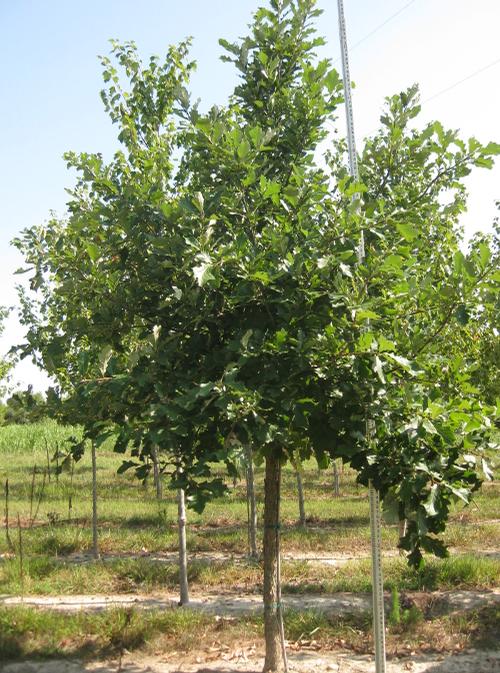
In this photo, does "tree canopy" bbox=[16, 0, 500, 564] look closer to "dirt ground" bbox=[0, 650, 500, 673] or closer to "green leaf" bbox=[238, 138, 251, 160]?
"green leaf" bbox=[238, 138, 251, 160]

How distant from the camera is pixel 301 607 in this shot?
762cm

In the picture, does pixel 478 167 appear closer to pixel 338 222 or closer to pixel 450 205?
pixel 450 205

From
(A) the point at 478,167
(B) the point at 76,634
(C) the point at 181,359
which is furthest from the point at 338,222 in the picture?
(B) the point at 76,634

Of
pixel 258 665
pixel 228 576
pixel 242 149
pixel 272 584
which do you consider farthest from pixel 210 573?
pixel 242 149

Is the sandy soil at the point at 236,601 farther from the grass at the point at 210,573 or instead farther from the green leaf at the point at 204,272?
the green leaf at the point at 204,272

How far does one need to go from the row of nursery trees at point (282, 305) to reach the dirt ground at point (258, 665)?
210 cm

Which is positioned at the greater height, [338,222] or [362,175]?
[362,175]

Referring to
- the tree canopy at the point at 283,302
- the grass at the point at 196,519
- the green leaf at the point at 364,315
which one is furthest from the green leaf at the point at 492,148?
the grass at the point at 196,519

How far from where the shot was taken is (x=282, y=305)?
396 centimetres

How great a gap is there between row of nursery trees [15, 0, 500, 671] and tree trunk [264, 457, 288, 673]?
0.44m

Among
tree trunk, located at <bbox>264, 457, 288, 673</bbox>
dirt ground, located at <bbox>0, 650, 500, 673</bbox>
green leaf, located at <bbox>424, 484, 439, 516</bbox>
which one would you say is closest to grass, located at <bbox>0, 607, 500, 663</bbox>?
dirt ground, located at <bbox>0, 650, 500, 673</bbox>

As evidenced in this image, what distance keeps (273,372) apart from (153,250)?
1.03m

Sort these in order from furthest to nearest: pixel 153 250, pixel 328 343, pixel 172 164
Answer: pixel 172 164, pixel 153 250, pixel 328 343

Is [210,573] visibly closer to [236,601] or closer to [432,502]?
[236,601]
